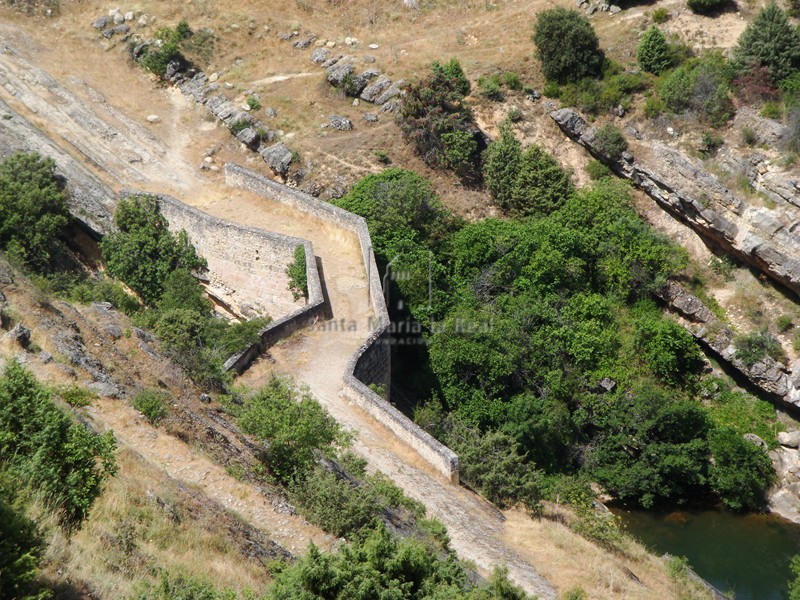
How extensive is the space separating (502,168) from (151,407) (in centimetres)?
1958

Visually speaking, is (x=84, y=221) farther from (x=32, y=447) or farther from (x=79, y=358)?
(x=32, y=447)

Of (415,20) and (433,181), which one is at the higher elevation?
(415,20)

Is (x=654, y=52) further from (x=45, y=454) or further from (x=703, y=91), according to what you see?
(x=45, y=454)

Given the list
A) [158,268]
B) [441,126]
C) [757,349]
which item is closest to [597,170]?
[441,126]

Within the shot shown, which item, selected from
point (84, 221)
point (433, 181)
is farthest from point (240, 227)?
point (433, 181)

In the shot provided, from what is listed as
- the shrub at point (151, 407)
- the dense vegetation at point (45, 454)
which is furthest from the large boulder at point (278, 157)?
the dense vegetation at point (45, 454)

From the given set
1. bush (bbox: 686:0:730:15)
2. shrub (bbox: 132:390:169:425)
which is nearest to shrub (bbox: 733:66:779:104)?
bush (bbox: 686:0:730:15)

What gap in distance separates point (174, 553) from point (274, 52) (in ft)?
95.3

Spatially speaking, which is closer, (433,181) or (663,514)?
(663,514)

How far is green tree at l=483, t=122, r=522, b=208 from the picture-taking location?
3141 cm

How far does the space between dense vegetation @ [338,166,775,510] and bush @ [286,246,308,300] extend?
304cm

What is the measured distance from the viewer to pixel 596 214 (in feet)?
99.4

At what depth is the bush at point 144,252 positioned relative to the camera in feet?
87.7

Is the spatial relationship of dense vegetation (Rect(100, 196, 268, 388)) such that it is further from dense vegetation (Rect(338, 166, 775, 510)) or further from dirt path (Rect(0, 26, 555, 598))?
dense vegetation (Rect(338, 166, 775, 510))
